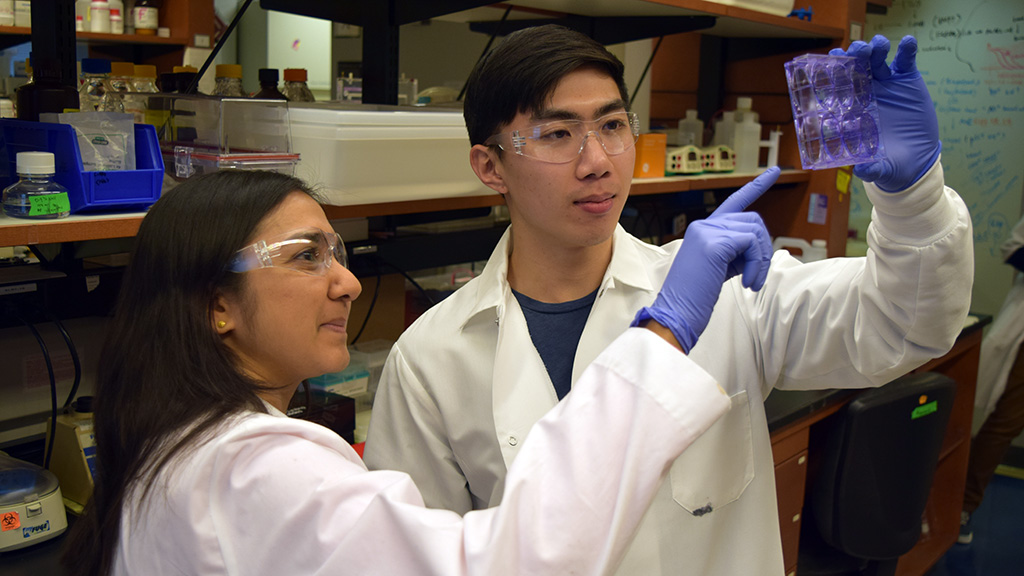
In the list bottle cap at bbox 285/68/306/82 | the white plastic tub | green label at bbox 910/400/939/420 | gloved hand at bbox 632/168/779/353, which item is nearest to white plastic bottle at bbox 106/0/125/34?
bottle cap at bbox 285/68/306/82

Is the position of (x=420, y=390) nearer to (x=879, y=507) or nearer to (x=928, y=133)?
(x=928, y=133)

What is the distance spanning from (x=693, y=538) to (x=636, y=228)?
2029mm

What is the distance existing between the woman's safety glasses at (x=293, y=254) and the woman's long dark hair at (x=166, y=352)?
0.05 feet

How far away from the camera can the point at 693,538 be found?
1.30 meters

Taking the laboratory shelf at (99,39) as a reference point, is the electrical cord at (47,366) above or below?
below

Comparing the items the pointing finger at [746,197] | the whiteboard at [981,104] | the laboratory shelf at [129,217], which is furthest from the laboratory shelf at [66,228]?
the whiteboard at [981,104]

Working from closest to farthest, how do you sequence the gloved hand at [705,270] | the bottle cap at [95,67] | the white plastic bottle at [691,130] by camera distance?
1. the gloved hand at [705,270]
2. the bottle cap at [95,67]
3. the white plastic bottle at [691,130]

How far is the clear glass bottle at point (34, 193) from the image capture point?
→ 1235mm

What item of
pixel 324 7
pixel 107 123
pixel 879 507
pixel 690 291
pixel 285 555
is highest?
pixel 324 7

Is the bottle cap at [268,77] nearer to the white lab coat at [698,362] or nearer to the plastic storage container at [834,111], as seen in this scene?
the white lab coat at [698,362]

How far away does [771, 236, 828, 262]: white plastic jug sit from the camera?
329 centimetres

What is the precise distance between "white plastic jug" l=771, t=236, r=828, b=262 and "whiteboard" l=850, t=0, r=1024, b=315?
158 cm

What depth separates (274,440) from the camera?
0.96 meters

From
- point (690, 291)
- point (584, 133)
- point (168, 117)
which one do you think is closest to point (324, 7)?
point (168, 117)
